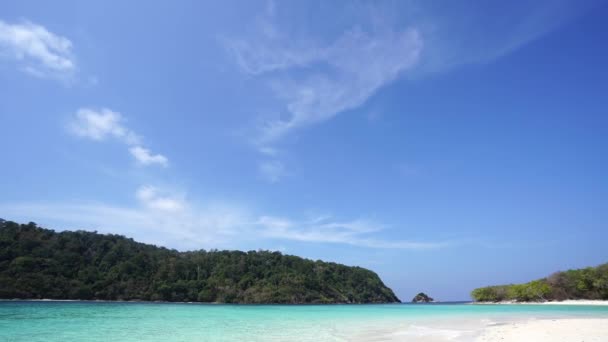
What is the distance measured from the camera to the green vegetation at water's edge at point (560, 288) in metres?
77.0

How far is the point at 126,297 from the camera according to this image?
98688 mm

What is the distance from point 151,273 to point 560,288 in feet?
361

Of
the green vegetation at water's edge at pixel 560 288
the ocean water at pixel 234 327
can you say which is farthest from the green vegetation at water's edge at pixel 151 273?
the ocean water at pixel 234 327

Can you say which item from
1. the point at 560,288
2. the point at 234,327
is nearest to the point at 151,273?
the point at 234,327

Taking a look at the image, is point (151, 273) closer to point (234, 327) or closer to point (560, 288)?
point (234, 327)

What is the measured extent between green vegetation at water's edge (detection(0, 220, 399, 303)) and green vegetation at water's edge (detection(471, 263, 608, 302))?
53.5 meters

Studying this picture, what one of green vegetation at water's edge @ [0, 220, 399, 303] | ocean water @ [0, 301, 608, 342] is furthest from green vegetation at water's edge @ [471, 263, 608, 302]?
green vegetation at water's edge @ [0, 220, 399, 303]

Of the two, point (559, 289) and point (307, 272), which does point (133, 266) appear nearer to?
point (307, 272)

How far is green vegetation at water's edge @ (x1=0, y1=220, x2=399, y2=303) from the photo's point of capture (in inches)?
3418

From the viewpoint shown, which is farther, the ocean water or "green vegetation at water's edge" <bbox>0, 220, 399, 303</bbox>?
"green vegetation at water's edge" <bbox>0, 220, 399, 303</bbox>

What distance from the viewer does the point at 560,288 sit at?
295 feet

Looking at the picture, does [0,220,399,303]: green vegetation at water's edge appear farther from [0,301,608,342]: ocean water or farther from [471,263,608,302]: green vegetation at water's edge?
[0,301,608,342]: ocean water

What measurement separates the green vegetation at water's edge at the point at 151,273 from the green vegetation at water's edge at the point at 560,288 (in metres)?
53.5

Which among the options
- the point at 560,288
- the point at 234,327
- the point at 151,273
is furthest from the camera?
the point at 151,273
